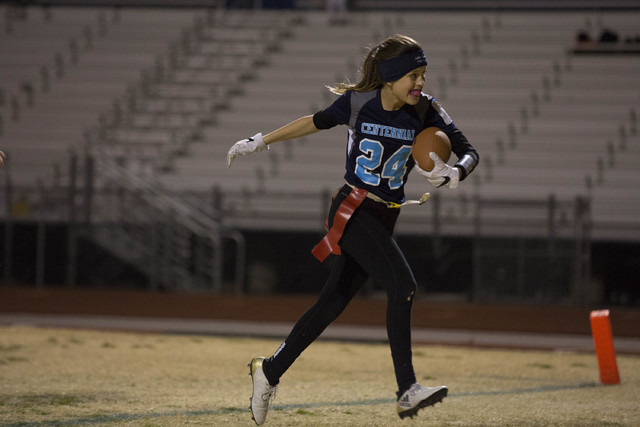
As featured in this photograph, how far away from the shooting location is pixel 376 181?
518 centimetres

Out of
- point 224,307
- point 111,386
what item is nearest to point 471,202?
point 224,307

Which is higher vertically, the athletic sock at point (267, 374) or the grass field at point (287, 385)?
Answer: the athletic sock at point (267, 374)

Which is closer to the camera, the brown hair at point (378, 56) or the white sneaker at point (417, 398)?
the white sneaker at point (417, 398)

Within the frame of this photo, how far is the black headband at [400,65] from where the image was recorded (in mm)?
5117

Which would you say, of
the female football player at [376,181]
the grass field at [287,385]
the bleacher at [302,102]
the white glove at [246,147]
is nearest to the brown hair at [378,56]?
the female football player at [376,181]

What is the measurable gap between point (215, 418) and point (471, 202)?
11.5 meters

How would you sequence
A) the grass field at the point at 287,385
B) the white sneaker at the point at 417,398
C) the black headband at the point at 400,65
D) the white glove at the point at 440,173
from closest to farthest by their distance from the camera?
the white sneaker at the point at 417,398 < the white glove at the point at 440,173 < the black headband at the point at 400,65 < the grass field at the point at 287,385

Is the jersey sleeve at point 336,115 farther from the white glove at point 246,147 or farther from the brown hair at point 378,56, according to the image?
the white glove at point 246,147

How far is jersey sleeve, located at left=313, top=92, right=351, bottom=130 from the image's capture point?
526 cm

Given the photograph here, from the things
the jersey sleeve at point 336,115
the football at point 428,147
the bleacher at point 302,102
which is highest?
the jersey sleeve at point 336,115

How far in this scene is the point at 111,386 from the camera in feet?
22.4

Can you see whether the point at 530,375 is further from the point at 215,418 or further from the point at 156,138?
the point at 156,138

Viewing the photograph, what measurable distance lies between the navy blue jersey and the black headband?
14 cm

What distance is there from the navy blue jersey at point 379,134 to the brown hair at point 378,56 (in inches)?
2.2
